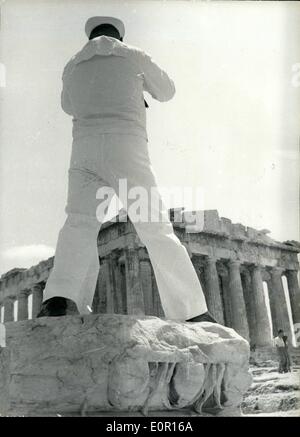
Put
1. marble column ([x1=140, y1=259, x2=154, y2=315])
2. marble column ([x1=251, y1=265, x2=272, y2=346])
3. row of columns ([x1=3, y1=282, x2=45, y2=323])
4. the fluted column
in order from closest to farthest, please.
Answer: marble column ([x1=140, y1=259, x2=154, y2=315]) → the fluted column → marble column ([x1=251, y1=265, x2=272, y2=346]) → row of columns ([x1=3, y1=282, x2=45, y2=323])

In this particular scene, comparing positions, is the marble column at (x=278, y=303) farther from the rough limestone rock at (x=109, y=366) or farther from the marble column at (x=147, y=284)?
the rough limestone rock at (x=109, y=366)

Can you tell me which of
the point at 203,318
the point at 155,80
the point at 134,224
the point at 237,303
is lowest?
the point at 203,318

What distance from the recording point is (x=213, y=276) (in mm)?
27156

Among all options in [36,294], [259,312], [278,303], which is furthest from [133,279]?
[278,303]

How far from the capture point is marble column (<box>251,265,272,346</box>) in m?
29.0

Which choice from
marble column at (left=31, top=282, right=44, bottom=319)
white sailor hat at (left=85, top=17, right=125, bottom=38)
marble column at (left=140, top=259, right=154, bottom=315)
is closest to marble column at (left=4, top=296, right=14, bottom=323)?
marble column at (left=31, top=282, right=44, bottom=319)

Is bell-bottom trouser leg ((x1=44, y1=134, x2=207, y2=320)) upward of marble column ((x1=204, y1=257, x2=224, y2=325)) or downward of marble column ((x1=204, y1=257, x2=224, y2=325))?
downward

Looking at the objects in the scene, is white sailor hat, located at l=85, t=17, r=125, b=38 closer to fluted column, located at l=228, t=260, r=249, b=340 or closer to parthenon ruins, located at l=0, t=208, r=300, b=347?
parthenon ruins, located at l=0, t=208, r=300, b=347

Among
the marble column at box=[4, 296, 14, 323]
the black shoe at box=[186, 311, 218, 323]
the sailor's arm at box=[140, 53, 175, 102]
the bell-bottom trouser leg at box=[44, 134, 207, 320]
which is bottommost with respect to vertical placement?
the black shoe at box=[186, 311, 218, 323]

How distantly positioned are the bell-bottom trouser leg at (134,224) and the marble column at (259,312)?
83.6ft

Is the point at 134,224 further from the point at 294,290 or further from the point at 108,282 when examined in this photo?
the point at 294,290

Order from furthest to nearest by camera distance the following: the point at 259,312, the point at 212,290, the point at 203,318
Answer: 1. the point at 259,312
2. the point at 212,290
3. the point at 203,318

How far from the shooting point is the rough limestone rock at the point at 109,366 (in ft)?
11.3

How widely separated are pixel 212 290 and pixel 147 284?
11.4 ft
